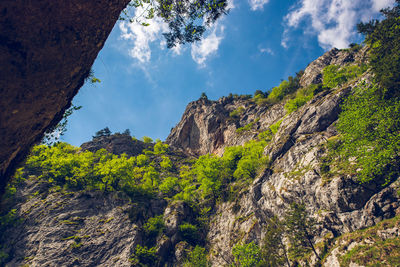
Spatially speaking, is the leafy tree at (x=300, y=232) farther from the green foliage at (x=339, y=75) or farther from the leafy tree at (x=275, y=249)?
the green foliage at (x=339, y=75)

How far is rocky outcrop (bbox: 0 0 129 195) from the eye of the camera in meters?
3.97

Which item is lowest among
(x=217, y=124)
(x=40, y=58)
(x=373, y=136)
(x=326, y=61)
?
(x=40, y=58)

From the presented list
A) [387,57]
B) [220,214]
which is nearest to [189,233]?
[220,214]

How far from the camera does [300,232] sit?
850 inches

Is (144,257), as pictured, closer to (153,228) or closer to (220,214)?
(153,228)

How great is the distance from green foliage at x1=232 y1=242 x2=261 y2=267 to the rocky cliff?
10.6 ft

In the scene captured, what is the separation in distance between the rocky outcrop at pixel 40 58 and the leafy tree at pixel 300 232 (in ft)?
82.2

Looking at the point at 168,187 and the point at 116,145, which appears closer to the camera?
the point at 168,187

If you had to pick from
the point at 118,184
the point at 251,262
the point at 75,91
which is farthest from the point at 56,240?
the point at 75,91

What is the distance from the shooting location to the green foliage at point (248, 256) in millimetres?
23078

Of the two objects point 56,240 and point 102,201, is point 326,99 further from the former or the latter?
point 56,240

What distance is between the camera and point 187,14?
1051 cm

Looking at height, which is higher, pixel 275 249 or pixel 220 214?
pixel 220 214

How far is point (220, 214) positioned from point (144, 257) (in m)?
15.2
